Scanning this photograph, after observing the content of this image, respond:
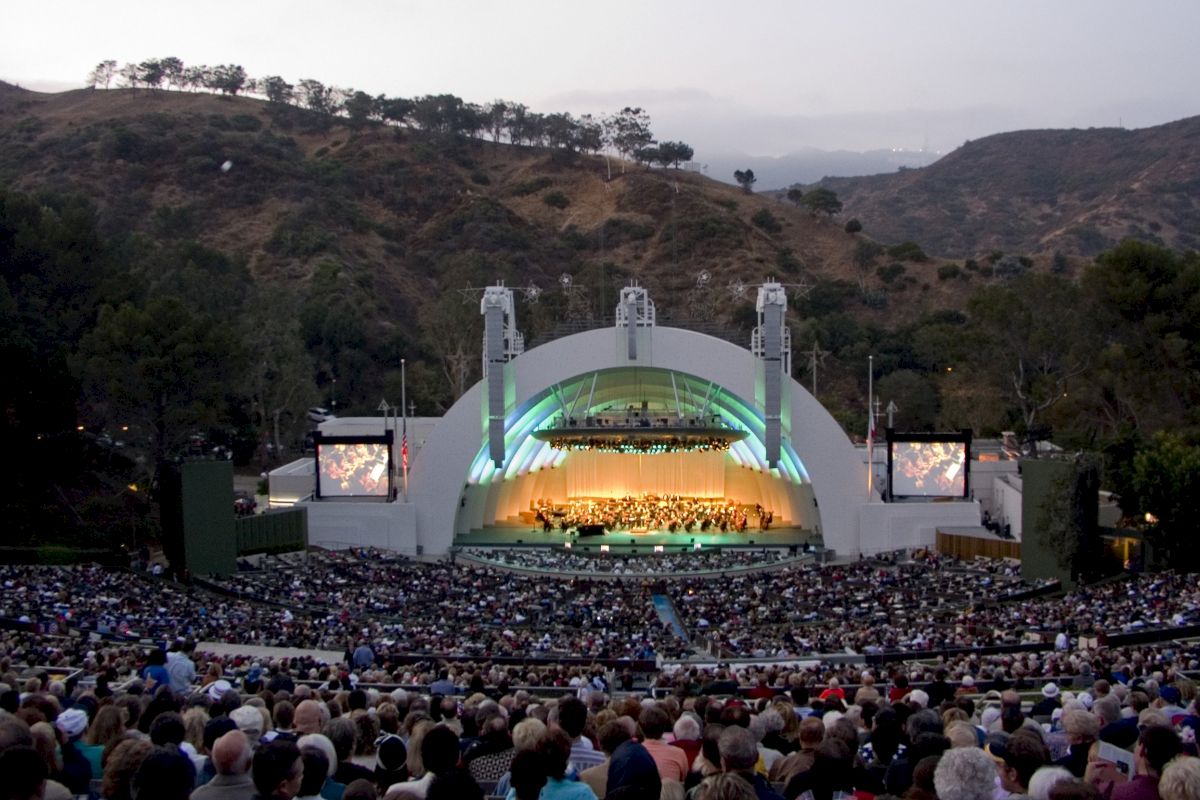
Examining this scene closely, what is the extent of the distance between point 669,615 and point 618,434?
1018cm

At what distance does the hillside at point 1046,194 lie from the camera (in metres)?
104

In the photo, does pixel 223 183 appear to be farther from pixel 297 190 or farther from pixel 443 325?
pixel 443 325

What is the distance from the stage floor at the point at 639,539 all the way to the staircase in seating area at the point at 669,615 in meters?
7.21

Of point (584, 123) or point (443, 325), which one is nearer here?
point (443, 325)

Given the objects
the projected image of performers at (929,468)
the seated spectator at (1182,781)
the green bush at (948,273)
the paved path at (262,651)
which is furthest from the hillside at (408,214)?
the seated spectator at (1182,781)

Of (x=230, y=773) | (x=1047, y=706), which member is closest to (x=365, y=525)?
(x=1047, y=706)

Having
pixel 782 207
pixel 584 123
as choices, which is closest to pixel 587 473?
pixel 782 207

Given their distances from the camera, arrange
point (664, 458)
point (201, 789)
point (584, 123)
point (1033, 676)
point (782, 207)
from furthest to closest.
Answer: point (584, 123)
point (782, 207)
point (664, 458)
point (1033, 676)
point (201, 789)

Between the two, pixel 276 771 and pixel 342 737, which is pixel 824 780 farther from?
pixel 342 737

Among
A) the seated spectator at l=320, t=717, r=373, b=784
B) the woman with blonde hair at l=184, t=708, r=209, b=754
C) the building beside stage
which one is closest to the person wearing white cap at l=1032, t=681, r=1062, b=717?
the seated spectator at l=320, t=717, r=373, b=784

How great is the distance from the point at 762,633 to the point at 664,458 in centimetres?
2084

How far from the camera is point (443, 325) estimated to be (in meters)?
63.0

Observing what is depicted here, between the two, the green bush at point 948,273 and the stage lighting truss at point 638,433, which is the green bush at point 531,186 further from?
the stage lighting truss at point 638,433

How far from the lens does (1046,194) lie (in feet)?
397
